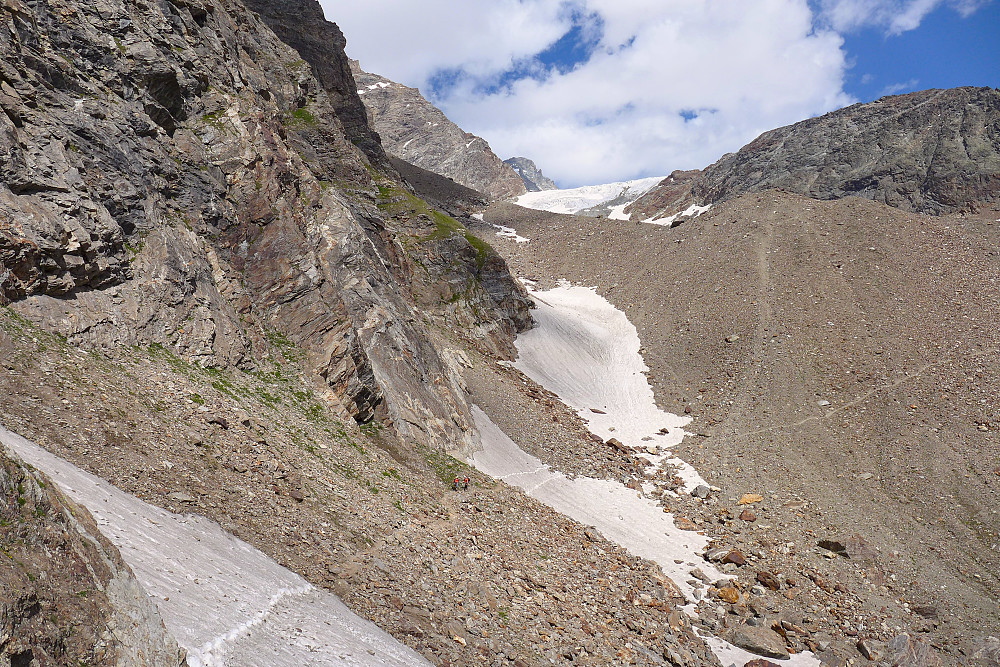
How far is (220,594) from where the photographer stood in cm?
891

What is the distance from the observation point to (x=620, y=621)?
53.5ft

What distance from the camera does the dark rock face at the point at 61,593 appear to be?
4.83 meters

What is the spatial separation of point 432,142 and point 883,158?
119 meters

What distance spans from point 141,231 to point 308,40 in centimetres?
5264

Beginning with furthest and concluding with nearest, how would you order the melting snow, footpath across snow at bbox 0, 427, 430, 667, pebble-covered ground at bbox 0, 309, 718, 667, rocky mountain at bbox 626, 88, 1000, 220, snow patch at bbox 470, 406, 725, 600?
1. rocky mountain at bbox 626, 88, 1000, 220
2. the melting snow
3. snow patch at bbox 470, 406, 725, 600
4. pebble-covered ground at bbox 0, 309, 718, 667
5. footpath across snow at bbox 0, 427, 430, 667

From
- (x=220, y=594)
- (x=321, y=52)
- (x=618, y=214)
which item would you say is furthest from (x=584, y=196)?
(x=220, y=594)

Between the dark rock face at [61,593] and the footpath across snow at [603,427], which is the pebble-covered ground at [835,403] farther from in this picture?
the dark rock face at [61,593]

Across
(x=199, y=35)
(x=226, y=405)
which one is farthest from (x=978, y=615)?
(x=199, y=35)

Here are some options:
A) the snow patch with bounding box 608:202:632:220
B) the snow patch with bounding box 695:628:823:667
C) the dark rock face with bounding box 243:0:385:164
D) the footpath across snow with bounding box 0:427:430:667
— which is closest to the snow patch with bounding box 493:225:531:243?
the dark rock face with bounding box 243:0:385:164

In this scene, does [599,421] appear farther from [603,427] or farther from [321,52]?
[321,52]

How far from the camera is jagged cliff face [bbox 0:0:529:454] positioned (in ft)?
50.3

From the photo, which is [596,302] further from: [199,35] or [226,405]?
[226,405]

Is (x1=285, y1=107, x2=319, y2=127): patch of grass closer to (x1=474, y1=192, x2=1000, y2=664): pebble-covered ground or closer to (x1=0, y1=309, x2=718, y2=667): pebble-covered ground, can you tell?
(x1=474, y1=192, x2=1000, y2=664): pebble-covered ground

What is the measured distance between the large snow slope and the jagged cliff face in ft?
424
